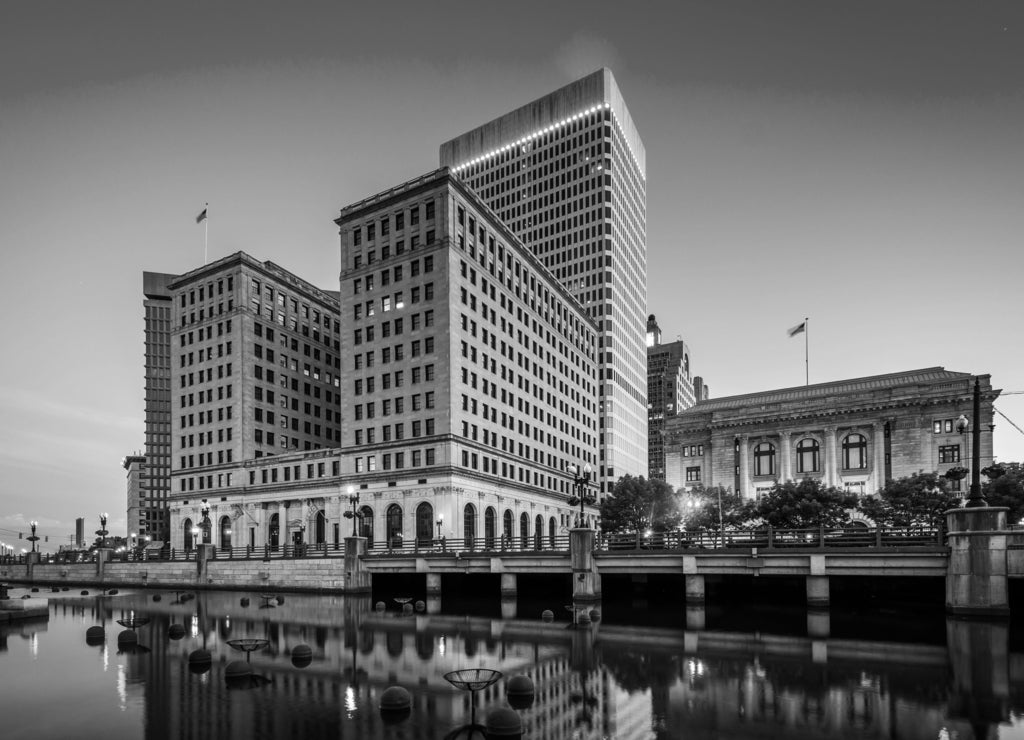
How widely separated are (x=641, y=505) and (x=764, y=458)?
18247mm

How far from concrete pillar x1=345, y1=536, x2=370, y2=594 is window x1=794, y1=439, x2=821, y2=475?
6206 centimetres

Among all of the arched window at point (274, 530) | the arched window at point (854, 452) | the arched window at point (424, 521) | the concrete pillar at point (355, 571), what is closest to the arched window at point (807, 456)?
the arched window at point (854, 452)

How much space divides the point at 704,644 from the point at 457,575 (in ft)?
127

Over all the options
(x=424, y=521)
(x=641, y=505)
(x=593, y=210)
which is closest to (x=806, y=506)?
(x=641, y=505)

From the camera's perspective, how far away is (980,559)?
39000 millimetres

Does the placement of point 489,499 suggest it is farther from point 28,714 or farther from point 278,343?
point 28,714

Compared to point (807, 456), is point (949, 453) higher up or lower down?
higher up

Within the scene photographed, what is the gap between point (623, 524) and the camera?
10362cm

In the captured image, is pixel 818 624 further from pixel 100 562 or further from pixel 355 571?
pixel 100 562

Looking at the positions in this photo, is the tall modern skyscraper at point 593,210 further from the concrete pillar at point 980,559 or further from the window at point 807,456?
the concrete pillar at point 980,559

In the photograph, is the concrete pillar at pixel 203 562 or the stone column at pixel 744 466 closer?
the concrete pillar at pixel 203 562

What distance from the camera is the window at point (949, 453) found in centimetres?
9019

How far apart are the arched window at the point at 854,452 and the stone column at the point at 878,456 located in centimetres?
125

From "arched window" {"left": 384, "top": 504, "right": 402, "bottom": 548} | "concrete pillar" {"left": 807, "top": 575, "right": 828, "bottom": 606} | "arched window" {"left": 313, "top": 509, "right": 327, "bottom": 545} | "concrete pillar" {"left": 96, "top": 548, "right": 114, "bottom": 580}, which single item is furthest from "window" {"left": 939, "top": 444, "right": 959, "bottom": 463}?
"concrete pillar" {"left": 96, "top": 548, "right": 114, "bottom": 580}
